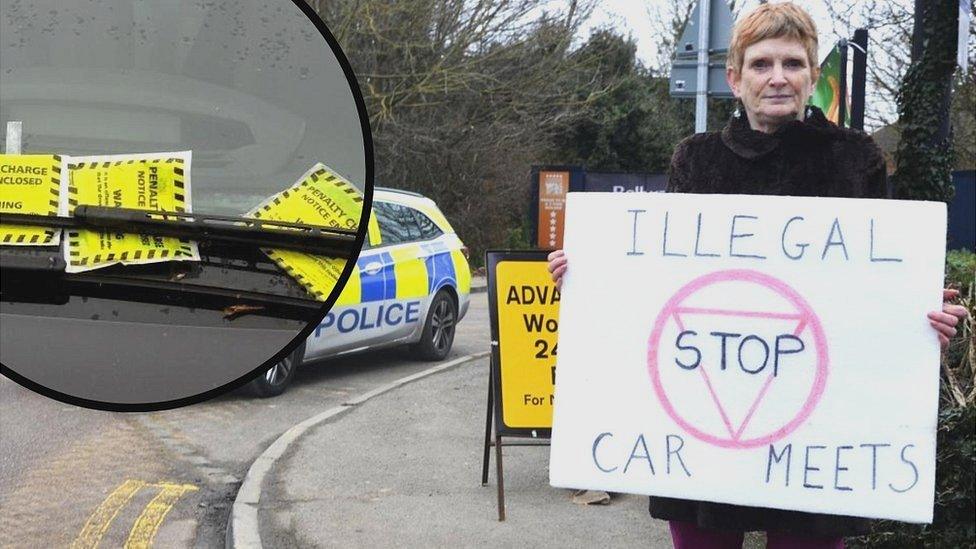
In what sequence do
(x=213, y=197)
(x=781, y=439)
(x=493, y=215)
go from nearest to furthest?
(x=213, y=197) → (x=781, y=439) → (x=493, y=215)

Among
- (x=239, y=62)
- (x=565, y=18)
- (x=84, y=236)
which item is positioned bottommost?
(x=84, y=236)

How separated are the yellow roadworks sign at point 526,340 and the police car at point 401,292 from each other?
8.08 ft

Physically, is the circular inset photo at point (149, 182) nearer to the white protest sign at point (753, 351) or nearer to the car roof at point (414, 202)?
the white protest sign at point (753, 351)

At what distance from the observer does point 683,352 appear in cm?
252

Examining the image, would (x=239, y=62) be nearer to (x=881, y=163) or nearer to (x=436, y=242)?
(x=881, y=163)

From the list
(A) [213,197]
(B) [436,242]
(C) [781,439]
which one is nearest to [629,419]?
(C) [781,439]

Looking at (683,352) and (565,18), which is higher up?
(565,18)

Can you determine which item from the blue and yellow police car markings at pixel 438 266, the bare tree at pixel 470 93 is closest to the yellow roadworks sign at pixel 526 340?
the blue and yellow police car markings at pixel 438 266

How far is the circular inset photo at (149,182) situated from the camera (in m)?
1.17

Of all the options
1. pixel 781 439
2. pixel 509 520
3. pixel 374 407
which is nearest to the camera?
pixel 781 439

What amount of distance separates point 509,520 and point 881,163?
11.0ft

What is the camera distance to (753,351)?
248 cm

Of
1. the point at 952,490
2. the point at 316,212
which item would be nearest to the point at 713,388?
the point at 316,212

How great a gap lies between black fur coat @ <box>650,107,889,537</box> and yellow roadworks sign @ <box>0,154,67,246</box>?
70.2 inches
